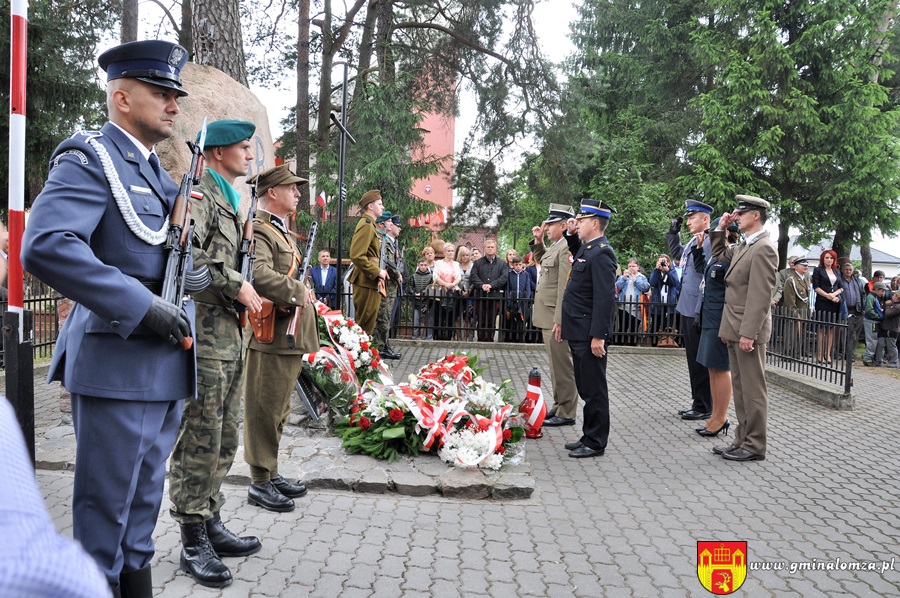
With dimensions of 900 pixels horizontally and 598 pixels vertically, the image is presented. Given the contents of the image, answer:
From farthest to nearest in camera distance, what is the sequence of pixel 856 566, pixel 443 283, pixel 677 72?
pixel 677 72 → pixel 443 283 → pixel 856 566

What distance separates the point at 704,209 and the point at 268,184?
4.81 metres

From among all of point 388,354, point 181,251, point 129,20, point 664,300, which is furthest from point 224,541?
point 129,20

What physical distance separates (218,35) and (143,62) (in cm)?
536

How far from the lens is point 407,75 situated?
16359 mm

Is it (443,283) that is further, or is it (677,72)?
(677,72)

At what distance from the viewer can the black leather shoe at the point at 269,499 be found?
13.7ft

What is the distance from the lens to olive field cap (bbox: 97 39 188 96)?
2498mm

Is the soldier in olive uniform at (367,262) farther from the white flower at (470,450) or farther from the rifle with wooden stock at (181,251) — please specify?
the rifle with wooden stock at (181,251)

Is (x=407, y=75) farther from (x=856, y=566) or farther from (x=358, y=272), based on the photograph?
(x=856, y=566)

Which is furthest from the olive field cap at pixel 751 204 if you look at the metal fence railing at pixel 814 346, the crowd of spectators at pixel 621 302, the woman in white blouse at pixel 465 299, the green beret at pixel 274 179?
the woman in white blouse at pixel 465 299

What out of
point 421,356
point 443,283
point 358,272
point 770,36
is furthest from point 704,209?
point 770,36

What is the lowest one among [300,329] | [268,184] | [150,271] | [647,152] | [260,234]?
[300,329]

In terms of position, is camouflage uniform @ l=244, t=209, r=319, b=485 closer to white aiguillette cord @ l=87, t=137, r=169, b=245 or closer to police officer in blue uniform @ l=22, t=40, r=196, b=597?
police officer in blue uniform @ l=22, t=40, r=196, b=597

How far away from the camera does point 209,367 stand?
3.13 meters
